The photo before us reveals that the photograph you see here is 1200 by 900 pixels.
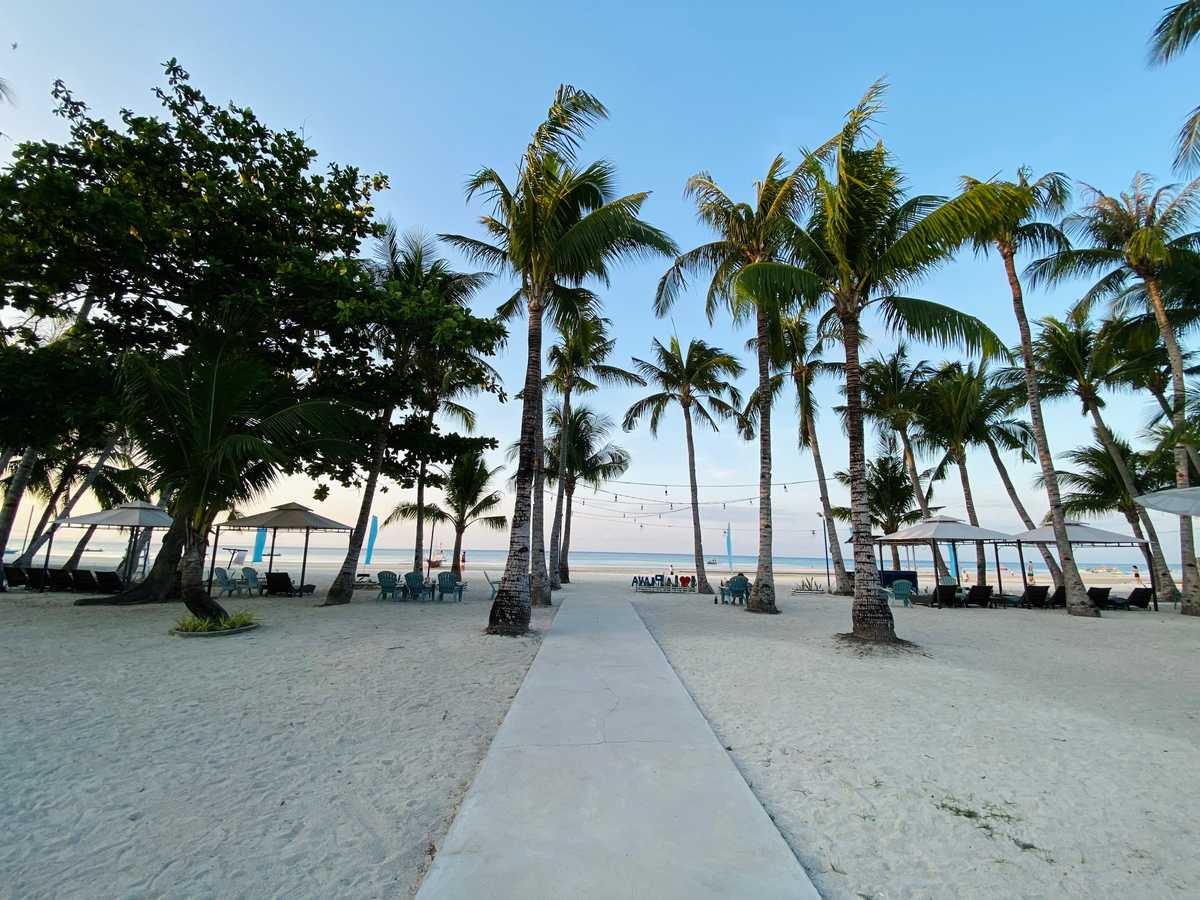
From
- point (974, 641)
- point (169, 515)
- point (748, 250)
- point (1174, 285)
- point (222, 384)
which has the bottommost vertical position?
point (974, 641)

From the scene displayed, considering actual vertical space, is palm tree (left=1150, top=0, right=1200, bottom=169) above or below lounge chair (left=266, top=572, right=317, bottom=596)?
above

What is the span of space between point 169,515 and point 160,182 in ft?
29.1

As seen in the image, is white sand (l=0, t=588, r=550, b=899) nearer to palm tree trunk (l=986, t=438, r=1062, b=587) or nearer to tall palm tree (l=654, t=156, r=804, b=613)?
tall palm tree (l=654, t=156, r=804, b=613)

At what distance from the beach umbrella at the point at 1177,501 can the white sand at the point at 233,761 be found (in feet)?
42.5

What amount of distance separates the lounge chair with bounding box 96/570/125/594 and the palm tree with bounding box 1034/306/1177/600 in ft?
96.4

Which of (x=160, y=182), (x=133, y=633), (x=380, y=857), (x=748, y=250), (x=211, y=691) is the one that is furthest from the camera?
(x=748, y=250)

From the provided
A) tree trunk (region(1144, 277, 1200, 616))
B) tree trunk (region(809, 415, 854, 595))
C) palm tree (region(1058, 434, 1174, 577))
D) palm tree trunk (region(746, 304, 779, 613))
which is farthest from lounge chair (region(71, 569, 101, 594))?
palm tree (region(1058, 434, 1174, 577))

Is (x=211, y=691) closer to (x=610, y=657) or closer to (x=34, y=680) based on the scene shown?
(x=34, y=680)

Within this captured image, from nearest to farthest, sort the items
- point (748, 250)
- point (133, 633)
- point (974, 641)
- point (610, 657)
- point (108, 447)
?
1. point (610, 657)
2. point (133, 633)
3. point (974, 641)
4. point (748, 250)
5. point (108, 447)

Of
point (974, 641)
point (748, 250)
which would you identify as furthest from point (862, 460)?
point (748, 250)

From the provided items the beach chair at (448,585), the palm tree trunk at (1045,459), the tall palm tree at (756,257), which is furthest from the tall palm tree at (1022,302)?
the beach chair at (448,585)

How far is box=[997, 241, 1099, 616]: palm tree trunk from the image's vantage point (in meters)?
14.1

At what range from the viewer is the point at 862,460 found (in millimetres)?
9445

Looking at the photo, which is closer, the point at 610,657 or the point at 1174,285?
the point at 610,657
